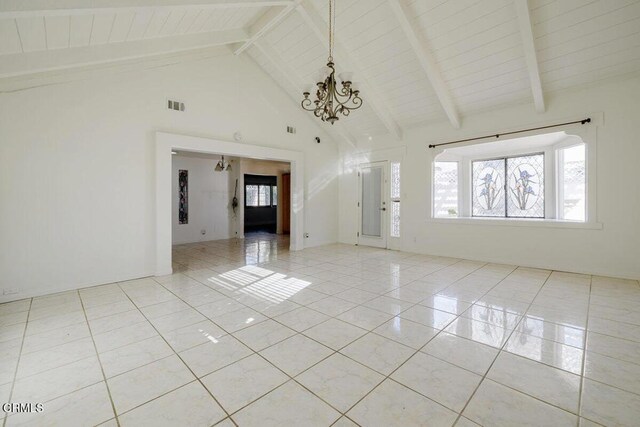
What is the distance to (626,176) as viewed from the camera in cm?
391

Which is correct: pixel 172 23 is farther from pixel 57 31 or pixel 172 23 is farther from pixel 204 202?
pixel 204 202

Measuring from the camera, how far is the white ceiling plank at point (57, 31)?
263 centimetres

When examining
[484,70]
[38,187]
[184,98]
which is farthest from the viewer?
[184,98]

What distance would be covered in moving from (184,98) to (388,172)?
4.49 meters

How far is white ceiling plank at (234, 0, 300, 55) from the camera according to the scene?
4251mm

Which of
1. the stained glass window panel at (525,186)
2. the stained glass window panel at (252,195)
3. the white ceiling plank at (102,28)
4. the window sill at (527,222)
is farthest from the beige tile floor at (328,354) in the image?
the stained glass window panel at (252,195)

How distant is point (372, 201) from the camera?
22.7 feet

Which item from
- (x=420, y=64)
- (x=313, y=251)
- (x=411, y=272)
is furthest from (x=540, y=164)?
(x=313, y=251)

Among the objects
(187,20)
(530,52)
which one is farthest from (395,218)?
(187,20)

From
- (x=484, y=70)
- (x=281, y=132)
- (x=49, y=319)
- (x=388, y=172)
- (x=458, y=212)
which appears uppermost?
(x=484, y=70)

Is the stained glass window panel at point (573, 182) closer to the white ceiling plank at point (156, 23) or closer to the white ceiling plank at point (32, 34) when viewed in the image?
the white ceiling plank at point (156, 23)

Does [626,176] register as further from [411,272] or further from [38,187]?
[38,187]

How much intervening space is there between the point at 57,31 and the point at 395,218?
619 centimetres

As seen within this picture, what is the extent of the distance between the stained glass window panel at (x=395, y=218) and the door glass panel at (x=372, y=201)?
307 millimetres
